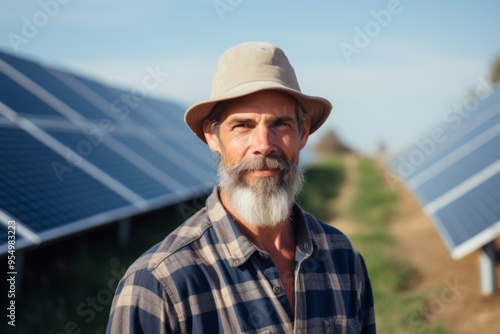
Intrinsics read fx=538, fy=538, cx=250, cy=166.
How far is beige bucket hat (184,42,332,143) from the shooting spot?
7.34ft

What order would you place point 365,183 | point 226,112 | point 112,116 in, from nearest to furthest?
1. point 226,112
2. point 112,116
3. point 365,183

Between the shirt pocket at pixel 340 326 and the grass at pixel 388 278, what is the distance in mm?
3362

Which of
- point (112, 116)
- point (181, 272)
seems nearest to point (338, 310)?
point (181, 272)

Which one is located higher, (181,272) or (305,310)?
(181,272)

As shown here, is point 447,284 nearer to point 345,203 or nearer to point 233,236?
point 233,236

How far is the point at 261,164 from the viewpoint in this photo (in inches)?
91.2

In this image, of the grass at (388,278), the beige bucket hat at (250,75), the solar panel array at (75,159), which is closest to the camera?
the beige bucket hat at (250,75)

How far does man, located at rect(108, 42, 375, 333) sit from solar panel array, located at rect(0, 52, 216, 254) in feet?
6.52

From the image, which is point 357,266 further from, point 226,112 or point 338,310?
point 226,112

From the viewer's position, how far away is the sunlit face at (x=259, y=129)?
228 centimetres

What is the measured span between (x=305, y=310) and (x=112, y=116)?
28.3 feet

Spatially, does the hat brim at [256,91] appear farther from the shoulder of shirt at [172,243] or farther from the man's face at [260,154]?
Result: the shoulder of shirt at [172,243]

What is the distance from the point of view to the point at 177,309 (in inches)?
76.2

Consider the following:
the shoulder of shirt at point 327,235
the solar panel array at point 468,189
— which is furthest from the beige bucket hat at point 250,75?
the solar panel array at point 468,189
